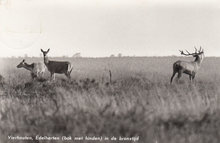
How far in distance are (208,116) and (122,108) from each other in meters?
1.12

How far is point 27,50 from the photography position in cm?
625

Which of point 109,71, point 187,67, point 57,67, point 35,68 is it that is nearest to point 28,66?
point 35,68

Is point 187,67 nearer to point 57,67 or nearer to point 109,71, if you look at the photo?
point 109,71

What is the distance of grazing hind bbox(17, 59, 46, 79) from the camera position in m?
6.10

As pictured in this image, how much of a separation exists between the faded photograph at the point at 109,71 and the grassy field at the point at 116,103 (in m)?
0.01

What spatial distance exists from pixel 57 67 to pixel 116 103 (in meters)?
1.03

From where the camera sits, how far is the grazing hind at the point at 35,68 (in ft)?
20.0

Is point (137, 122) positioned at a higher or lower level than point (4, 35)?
lower

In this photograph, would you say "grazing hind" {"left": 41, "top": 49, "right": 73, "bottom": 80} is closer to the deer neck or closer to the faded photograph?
the faded photograph

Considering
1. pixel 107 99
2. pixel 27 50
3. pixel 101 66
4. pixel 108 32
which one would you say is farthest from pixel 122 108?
pixel 27 50

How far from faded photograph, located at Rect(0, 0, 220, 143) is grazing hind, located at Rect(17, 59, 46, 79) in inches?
0.6

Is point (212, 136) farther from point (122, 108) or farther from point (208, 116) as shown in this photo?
point (122, 108)

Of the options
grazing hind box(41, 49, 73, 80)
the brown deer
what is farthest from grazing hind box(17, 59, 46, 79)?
the brown deer

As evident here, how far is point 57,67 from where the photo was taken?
242 inches
